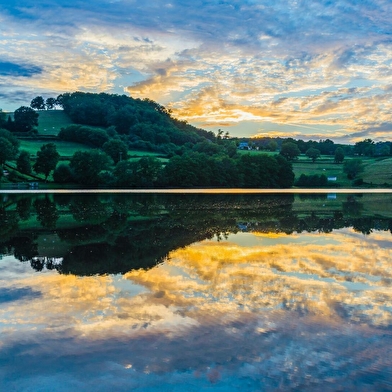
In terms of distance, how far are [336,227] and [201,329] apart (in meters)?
23.3

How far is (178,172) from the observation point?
119 meters

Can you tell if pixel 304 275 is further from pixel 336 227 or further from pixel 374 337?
pixel 336 227

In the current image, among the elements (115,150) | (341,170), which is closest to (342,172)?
(341,170)

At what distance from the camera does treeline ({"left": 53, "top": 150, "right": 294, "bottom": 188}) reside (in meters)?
113

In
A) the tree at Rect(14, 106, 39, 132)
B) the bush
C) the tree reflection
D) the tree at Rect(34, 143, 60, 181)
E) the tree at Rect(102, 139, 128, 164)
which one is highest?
the tree at Rect(14, 106, 39, 132)

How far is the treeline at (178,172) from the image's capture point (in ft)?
370

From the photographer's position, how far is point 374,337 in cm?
1086

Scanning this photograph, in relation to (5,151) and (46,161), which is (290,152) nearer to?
(46,161)

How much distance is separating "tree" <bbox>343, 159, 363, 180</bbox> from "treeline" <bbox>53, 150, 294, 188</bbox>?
22.0 meters

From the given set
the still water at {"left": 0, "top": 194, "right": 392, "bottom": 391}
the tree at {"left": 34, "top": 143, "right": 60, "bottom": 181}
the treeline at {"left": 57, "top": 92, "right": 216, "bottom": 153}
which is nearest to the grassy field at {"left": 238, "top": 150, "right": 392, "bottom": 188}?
the treeline at {"left": 57, "top": 92, "right": 216, "bottom": 153}

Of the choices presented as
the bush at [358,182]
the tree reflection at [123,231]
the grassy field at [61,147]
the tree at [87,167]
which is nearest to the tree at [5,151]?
the tree at [87,167]

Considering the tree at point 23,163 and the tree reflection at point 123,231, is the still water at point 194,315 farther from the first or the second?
the tree at point 23,163

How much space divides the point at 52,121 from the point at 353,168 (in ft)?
359

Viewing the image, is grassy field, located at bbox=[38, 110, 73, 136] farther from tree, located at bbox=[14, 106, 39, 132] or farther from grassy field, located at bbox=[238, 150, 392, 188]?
grassy field, located at bbox=[238, 150, 392, 188]
